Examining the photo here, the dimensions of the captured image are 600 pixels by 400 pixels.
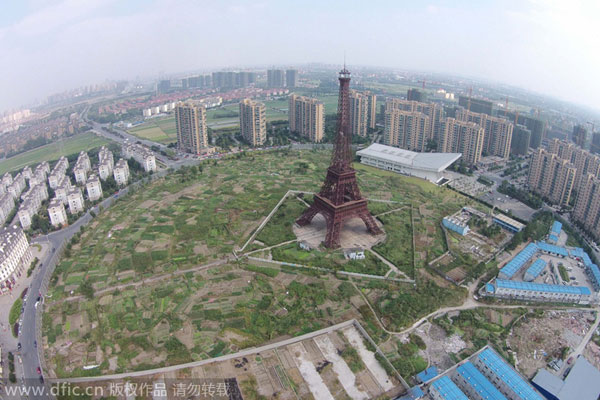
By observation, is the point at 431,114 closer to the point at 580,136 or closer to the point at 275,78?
the point at 580,136

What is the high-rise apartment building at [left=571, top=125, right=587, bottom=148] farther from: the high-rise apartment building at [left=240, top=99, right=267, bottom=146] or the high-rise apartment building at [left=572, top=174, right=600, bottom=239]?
the high-rise apartment building at [left=240, top=99, right=267, bottom=146]

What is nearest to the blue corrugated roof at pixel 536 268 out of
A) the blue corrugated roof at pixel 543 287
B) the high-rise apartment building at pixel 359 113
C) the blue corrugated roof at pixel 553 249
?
the blue corrugated roof at pixel 543 287

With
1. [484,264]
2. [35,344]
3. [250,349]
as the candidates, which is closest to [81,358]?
[35,344]

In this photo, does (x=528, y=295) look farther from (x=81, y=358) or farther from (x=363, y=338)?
(x=81, y=358)

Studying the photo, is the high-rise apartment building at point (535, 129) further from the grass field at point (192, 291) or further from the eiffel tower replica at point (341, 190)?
the eiffel tower replica at point (341, 190)

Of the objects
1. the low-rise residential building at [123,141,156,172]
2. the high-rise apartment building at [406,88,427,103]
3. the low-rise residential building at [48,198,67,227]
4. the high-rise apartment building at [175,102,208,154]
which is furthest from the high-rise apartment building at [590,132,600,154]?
the low-rise residential building at [48,198,67,227]

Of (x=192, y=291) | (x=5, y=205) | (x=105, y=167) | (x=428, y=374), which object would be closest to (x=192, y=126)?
(x=105, y=167)
